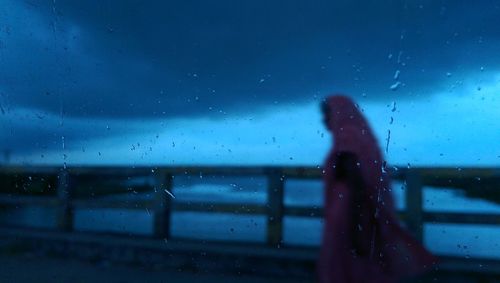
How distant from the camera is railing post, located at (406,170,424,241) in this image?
175 centimetres

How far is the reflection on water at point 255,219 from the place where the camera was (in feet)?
5.84

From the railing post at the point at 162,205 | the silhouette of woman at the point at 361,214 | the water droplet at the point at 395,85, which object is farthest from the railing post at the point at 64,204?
the water droplet at the point at 395,85

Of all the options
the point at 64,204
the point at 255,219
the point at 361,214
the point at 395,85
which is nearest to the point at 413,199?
the point at 361,214

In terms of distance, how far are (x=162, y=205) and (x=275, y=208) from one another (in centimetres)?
36

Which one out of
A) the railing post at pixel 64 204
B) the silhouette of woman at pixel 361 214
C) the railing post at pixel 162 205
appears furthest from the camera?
the railing post at pixel 64 204

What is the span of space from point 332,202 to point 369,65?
0.33 meters

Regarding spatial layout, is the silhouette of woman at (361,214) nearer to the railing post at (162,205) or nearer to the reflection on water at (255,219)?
the reflection on water at (255,219)

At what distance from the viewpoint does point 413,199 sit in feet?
5.73

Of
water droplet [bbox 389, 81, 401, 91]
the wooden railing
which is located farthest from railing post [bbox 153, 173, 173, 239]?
water droplet [bbox 389, 81, 401, 91]

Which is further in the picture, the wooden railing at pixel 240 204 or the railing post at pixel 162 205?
the railing post at pixel 162 205

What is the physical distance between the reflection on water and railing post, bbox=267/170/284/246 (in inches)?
0.6

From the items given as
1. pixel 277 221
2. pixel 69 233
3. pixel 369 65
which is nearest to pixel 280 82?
pixel 369 65

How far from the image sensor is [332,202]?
177 centimetres

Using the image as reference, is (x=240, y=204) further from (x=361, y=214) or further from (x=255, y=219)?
(x=361, y=214)
